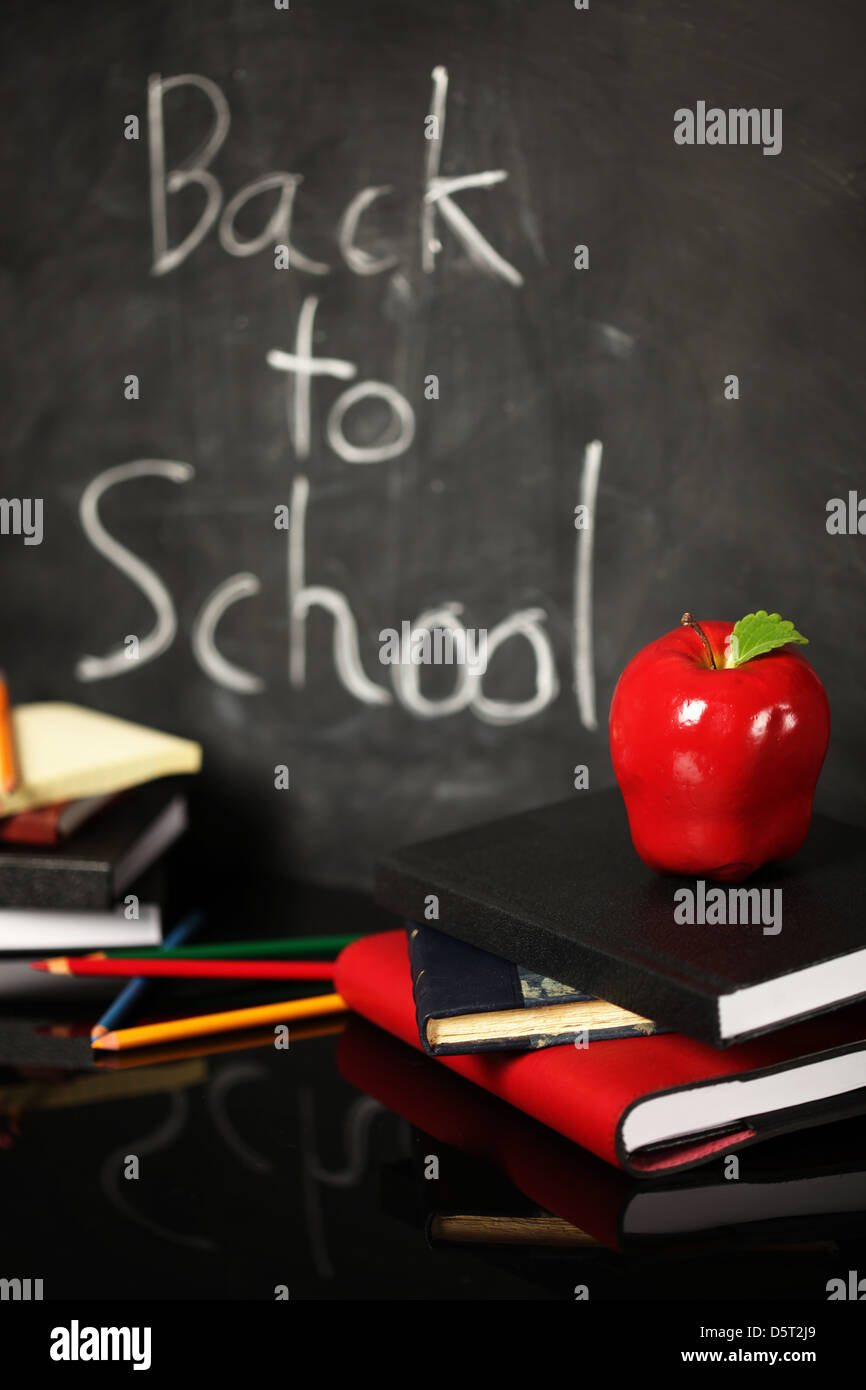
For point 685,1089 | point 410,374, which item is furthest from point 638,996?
point 410,374

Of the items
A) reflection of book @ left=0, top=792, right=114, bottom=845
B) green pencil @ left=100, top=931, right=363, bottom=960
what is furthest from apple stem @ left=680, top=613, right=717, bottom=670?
reflection of book @ left=0, top=792, right=114, bottom=845

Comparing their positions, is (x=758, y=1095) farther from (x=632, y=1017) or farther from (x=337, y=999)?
(x=337, y=999)

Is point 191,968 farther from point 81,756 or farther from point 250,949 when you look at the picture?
point 81,756

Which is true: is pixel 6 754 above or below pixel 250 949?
above

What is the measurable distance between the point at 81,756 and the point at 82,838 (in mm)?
76

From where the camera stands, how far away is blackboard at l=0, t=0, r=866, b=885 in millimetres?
937

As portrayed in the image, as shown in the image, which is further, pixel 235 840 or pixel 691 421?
pixel 235 840

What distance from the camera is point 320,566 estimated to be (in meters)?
1.13

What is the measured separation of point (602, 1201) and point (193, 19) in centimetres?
91

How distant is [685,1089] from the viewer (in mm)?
680

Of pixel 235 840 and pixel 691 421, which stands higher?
pixel 691 421

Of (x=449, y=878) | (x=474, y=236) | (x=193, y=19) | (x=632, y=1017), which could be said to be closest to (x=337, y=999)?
(x=449, y=878)

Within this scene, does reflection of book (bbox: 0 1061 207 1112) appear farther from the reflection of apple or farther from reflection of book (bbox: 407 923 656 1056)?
the reflection of apple

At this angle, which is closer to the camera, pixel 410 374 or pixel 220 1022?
pixel 220 1022
